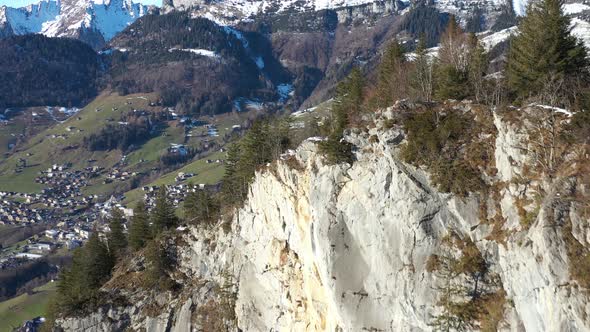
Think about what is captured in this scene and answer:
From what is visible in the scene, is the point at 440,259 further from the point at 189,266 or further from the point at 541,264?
the point at 189,266

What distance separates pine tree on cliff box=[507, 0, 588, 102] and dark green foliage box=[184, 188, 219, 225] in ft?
140

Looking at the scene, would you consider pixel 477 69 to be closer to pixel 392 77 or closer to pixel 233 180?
pixel 392 77

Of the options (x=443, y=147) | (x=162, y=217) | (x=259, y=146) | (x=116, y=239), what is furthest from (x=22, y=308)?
(x=443, y=147)

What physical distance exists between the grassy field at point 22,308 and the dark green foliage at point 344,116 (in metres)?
101

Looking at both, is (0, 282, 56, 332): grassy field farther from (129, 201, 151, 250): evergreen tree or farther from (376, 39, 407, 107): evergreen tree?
(376, 39, 407, 107): evergreen tree

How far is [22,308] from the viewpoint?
134m

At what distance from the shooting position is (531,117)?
1195 inches

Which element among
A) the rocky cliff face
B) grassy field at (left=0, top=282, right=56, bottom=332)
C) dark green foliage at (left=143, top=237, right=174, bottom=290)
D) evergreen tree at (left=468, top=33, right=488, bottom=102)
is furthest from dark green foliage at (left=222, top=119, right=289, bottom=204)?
grassy field at (left=0, top=282, right=56, bottom=332)

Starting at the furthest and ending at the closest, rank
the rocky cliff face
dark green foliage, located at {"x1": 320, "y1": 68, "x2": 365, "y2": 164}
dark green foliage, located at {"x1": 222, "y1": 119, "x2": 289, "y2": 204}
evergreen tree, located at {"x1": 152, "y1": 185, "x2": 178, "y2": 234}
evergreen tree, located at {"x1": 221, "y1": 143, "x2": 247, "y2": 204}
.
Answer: evergreen tree, located at {"x1": 152, "y1": 185, "x2": 178, "y2": 234}, evergreen tree, located at {"x1": 221, "y1": 143, "x2": 247, "y2": 204}, dark green foliage, located at {"x1": 222, "y1": 119, "x2": 289, "y2": 204}, dark green foliage, located at {"x1": 320, "y1": 68, "x2": 365, "y2": 164}, the rocky cliff face

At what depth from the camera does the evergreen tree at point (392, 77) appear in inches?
1977

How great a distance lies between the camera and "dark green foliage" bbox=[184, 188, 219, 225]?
67312 mm

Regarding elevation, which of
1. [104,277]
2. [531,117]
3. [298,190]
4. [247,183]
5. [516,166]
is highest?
[531,117]

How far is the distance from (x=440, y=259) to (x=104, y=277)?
58241 millimetres

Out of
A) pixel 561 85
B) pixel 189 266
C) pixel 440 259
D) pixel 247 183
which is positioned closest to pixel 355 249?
pixel 440 259
